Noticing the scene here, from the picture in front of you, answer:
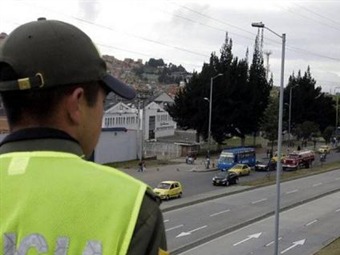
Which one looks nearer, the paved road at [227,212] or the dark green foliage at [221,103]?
the paved road at [227,212]

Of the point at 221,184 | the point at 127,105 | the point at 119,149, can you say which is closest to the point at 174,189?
the point at 221,184

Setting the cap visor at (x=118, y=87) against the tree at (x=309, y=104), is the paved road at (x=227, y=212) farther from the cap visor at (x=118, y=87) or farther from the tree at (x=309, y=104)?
the tree at (x=309, y=104)

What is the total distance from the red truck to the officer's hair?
5193 cm

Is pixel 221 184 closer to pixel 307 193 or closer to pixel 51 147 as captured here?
pixel 307 193

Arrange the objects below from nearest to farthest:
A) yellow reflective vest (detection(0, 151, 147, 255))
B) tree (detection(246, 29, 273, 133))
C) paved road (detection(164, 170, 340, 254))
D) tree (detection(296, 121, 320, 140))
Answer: yellow reflective vest (detection(0, 151, 147, 255))
paved road (detection(164, 170, 340, 254))
tree (detection(246, 29, 273, 133))
tree (detection(296, 121, 320, 140))

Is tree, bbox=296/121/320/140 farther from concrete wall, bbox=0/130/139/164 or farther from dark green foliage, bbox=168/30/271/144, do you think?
concrete wall, bbox=0/130/139/164

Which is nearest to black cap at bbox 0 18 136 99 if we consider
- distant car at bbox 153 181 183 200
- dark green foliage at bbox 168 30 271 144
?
distant car at bbox 153 181 183 200

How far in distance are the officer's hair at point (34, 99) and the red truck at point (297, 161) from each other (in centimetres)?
5193

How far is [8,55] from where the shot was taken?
1.68 m

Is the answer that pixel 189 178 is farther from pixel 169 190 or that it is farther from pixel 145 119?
pixel 145 119

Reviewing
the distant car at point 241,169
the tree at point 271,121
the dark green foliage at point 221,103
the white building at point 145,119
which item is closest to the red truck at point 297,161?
the distant car at point 241,169

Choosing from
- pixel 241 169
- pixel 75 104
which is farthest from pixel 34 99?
pixel 241 169

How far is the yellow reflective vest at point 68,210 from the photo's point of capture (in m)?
1.43

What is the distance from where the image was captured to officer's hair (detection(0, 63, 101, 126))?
5.48 ft
